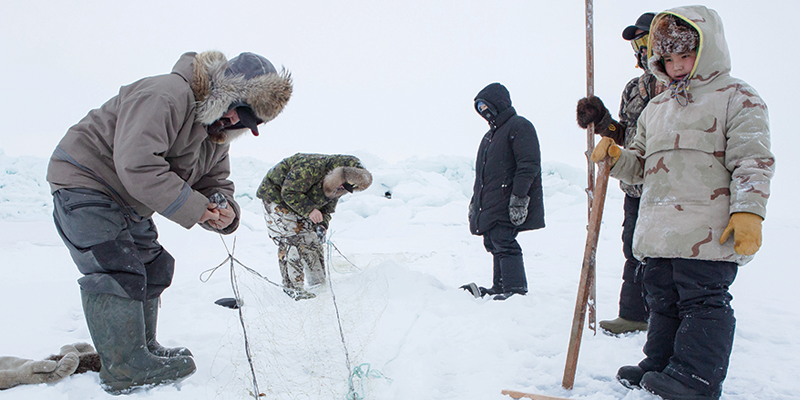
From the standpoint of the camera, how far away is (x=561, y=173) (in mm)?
17984

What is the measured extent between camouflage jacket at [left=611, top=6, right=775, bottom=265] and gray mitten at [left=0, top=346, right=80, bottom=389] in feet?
8.10

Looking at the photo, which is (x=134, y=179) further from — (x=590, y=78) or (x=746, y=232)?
(x=590, y=78)

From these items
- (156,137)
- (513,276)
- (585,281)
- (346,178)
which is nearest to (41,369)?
(156,137)

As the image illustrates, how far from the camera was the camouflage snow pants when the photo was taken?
12.8 feet

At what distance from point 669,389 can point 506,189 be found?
197cm

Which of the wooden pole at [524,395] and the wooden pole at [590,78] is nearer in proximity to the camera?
the wooden pole at [524,395]

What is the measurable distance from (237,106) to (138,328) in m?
1.05

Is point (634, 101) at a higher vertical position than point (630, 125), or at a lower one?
higher

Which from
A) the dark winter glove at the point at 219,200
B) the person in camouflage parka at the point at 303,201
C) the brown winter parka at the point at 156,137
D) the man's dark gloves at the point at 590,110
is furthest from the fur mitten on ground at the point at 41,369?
the man's dark gloves at the point at 590,110

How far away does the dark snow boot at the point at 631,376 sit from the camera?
1.78 m

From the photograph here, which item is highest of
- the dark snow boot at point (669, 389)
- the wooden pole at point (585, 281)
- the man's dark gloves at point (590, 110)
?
the man's dark gloves at point (590, 110)

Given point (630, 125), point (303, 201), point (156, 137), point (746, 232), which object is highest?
→ point (630, 125)

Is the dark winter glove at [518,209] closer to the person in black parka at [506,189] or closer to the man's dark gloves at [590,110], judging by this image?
the person in black parka at [506,189]

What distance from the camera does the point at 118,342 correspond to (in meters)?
1.68
